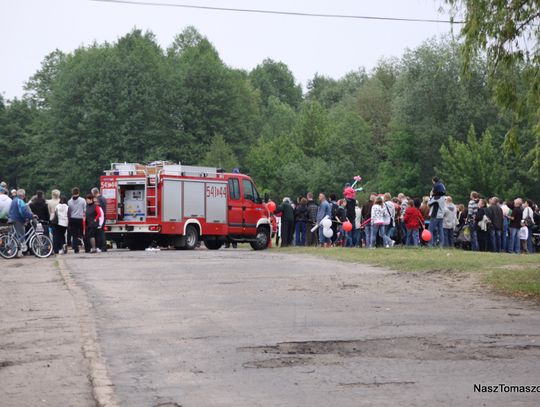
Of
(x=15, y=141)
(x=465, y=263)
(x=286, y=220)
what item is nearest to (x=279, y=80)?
(x=15, y=141)

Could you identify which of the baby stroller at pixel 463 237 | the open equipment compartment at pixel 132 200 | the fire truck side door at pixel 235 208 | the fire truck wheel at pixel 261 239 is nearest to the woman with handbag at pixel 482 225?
the baby stroller at pixel 463 237

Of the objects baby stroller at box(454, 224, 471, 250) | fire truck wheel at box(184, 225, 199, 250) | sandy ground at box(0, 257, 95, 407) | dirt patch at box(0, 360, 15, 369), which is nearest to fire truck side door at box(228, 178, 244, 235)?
fire truck wheel at box(184, 225, 199, 250)

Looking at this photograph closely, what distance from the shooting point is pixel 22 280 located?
20719mm

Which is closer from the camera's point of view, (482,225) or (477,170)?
(482,225)

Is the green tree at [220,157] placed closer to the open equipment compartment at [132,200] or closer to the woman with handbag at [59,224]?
the open equipment compartment at [132,200]

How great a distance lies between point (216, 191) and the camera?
35219mm

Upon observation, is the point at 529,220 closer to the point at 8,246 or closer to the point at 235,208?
the point at 235,208

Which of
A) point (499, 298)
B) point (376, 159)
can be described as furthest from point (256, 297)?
point (376, 159)

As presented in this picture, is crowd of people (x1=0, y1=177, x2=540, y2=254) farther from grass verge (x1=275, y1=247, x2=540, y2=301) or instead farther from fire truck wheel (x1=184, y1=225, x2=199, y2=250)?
fire truck wheel (x1=184, y1=225, x2=199, y2=250)

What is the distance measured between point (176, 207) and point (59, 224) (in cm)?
463

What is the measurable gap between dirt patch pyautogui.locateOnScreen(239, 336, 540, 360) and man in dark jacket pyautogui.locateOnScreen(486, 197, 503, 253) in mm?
21286

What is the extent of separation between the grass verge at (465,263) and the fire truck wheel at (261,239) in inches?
213

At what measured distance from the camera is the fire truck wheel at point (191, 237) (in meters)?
34.4

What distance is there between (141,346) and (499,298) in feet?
24.9
